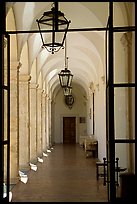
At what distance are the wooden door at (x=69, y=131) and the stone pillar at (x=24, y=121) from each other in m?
25.9

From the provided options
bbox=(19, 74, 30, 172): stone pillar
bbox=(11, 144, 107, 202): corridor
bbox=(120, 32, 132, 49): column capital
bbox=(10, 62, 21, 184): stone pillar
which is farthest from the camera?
bbox=(19, 74, 30, 172): stone pillar

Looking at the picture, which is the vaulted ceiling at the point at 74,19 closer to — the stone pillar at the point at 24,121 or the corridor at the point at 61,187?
the stone pillar at the point at 24,121

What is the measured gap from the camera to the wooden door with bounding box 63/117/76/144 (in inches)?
1645

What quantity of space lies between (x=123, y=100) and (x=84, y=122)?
110 feet

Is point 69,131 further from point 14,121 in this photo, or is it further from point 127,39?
point 127,39

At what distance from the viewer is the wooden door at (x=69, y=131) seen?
137ft

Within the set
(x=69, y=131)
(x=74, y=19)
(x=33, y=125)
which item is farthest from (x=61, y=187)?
(x=69, y=131)

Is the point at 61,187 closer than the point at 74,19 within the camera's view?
Yes

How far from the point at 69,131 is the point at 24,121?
26.3 meters

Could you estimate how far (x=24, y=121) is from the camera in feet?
51.7

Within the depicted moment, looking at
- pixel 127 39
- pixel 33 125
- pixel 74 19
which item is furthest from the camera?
pixel 33 125

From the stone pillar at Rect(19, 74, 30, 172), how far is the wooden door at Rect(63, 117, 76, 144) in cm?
2589

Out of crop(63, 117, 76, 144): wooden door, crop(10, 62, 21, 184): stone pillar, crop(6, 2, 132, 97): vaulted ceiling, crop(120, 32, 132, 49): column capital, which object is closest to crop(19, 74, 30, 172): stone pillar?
crop(6, 2, 132, 97): vaulted ceiling

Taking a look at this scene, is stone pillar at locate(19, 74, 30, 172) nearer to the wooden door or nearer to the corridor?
the corridor
